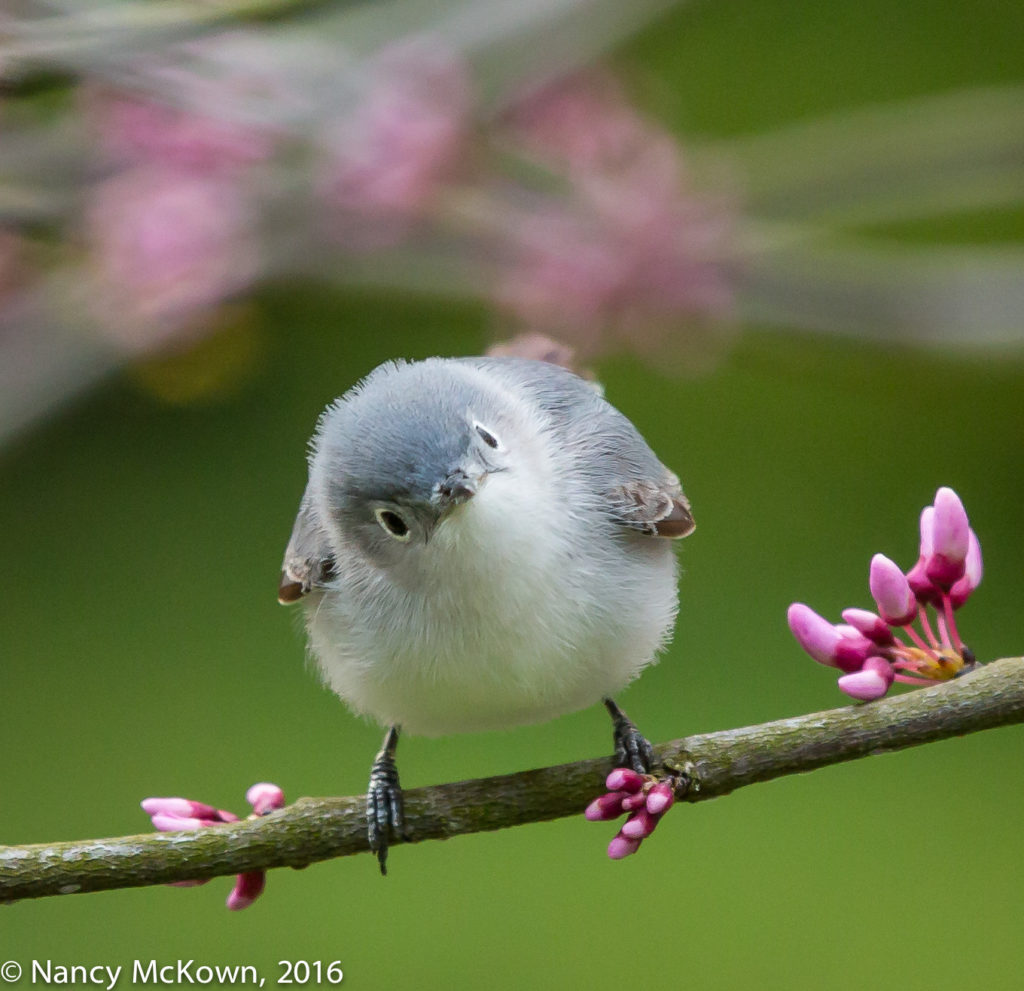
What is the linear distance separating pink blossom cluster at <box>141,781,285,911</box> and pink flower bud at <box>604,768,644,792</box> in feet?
1.16

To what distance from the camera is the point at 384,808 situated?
1.45 m

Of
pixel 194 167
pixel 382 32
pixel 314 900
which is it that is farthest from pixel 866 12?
pixel 314 900

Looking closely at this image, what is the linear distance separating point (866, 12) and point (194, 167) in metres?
2.90

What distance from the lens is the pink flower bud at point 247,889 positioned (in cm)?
137

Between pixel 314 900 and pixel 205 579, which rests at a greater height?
pixel 205 579

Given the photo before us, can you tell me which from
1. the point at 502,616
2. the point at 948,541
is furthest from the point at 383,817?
the point at 948,541

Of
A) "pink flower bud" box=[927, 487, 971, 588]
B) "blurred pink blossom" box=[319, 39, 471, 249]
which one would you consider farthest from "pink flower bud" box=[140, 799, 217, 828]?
"blurred pink blossom" box=[319, 39, 471, 249]

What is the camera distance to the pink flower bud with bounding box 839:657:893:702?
1.28 metres

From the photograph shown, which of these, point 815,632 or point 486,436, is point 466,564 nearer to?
point 486,436

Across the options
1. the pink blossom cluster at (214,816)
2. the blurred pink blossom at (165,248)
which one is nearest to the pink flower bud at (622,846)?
the pink blossom cluster at (214,816)

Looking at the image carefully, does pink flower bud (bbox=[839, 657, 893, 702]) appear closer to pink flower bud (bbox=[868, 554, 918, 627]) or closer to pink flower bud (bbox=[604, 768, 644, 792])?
pink flower bud (bbox=[868, 554, 918, 627])

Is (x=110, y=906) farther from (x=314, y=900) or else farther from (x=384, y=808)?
(x=384, y=808)

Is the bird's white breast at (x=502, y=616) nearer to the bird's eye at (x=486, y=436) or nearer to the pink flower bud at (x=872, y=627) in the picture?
the bird's eye at (x=486, y=436)

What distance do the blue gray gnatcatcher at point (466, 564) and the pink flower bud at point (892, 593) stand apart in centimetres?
32
